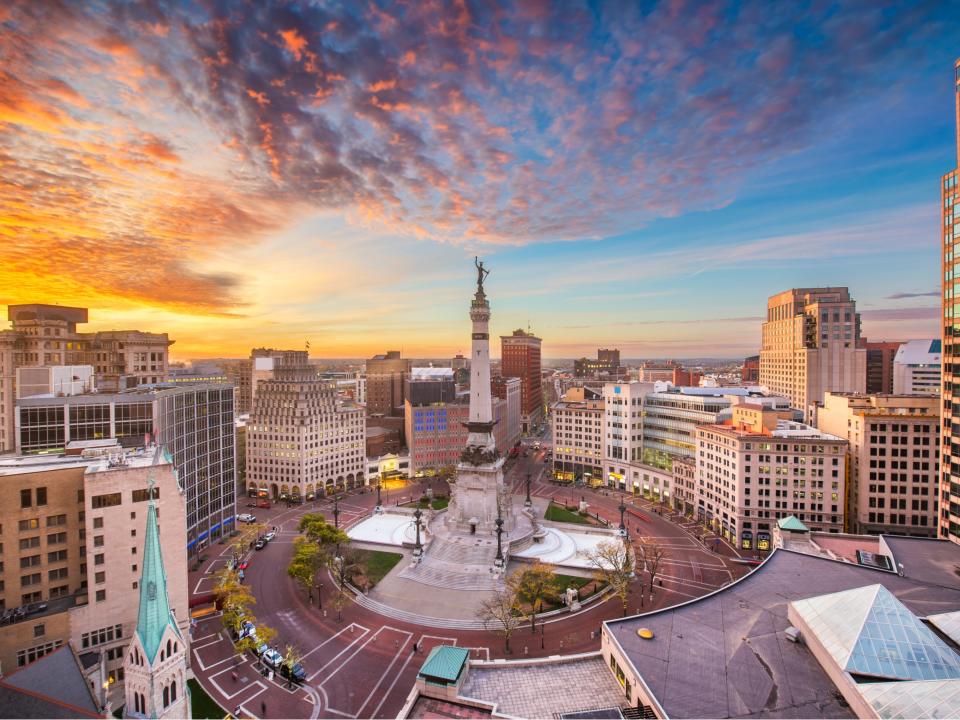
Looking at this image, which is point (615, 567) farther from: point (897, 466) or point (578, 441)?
point (578, 441)

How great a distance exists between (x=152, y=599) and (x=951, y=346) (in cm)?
8856

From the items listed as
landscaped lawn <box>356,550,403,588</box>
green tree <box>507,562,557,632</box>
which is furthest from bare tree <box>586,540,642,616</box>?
landscaped lawn <box>356,550,403,588</box>

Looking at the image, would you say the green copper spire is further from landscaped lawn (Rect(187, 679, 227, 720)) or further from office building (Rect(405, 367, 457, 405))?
office building (Rect(405, 367, 457, 405))

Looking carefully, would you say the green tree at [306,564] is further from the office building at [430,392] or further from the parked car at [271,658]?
the office building at [430,392]

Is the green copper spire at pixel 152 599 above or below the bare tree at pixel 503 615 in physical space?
above

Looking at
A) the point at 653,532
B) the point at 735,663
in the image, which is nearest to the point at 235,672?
the point at 735,663

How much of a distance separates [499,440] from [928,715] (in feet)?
418

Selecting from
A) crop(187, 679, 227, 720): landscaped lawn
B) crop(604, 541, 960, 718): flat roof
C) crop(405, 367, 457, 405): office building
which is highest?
crop(405, 367, 457, 405): office building

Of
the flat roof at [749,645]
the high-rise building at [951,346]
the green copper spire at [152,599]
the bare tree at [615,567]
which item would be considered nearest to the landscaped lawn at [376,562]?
the bare tree at [615,567]

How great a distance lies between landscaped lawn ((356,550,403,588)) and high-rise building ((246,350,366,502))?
3879cm

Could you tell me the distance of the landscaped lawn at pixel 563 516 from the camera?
3810 inches

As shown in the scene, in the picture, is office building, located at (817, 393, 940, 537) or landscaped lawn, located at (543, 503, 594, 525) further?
landscaped lawn, located at (543, 503, 594, 525)

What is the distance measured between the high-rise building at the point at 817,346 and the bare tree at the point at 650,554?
8206 centimetres

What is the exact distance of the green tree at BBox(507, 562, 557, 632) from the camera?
60.1m
